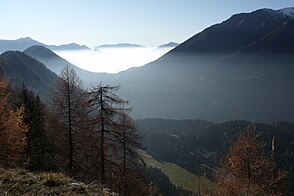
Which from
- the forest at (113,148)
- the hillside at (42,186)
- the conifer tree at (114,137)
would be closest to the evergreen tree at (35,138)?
the forest at (113,148)

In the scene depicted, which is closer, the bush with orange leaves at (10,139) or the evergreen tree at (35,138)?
the bush with orange leaves at (10,139)

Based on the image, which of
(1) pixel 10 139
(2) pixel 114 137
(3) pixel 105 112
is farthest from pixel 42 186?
(2) pixel 114 137

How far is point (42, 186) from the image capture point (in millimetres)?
13125

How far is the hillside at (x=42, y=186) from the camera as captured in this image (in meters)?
12.5

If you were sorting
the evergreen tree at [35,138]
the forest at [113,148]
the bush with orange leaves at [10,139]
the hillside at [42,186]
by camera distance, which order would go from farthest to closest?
the evergreen tree at [35,138] < the bush with orange leaves at [10,139] < the forest at [113,148] < the hillside at [42,186]

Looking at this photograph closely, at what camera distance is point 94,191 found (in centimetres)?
A: 1302

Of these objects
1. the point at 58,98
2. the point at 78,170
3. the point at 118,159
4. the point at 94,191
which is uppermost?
the point at 58,98

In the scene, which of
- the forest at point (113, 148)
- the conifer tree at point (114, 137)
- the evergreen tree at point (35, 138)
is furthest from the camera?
the evergreen tree at point (35, 138)

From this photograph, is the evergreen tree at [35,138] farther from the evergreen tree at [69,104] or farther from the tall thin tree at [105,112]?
the tall thin tree at [105,112]

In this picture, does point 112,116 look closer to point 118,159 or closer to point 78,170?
point 118,159

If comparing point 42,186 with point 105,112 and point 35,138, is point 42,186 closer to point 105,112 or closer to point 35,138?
point 105,112

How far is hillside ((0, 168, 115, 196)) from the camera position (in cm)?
1248

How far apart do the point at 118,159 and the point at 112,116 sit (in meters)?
3.80

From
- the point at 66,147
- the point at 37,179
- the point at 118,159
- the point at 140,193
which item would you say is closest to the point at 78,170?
the point at 66,147
